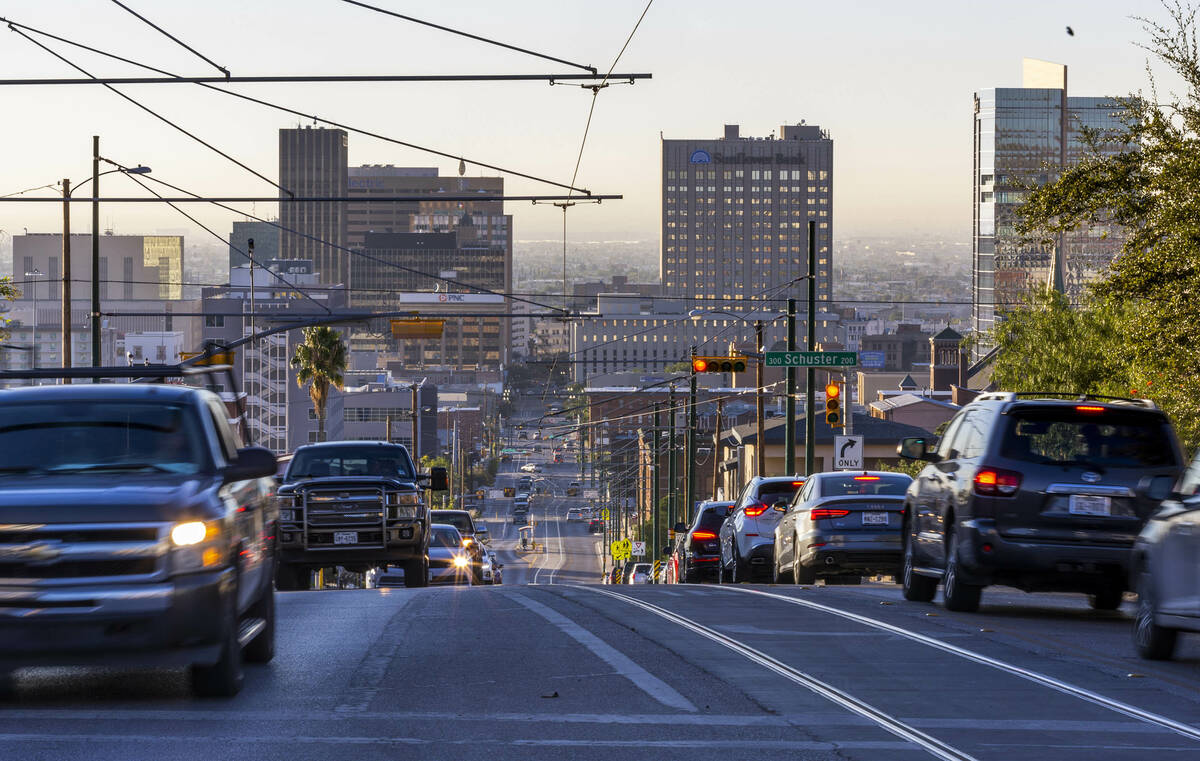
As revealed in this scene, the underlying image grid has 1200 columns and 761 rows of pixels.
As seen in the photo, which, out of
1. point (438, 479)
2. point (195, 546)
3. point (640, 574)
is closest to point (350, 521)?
point (438, 479)

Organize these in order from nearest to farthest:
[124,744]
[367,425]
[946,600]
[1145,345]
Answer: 1. [124,744]
2. [946,600]
3. [1145,345]
4. [367,425]

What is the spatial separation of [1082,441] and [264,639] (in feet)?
23.5

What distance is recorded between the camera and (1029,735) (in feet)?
28.4

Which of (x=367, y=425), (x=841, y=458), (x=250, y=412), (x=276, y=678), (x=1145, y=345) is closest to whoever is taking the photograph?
(x=276, y=678)

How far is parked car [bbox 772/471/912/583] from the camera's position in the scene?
2052 centimetres

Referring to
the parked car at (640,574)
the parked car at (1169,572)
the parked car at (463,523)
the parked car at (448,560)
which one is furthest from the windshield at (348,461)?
the parked car at (640,574)

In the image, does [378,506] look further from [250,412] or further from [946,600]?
[250,412]

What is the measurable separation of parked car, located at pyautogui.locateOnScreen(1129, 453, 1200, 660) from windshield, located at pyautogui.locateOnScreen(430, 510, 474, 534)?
2730 cm

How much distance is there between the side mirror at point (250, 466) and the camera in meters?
9.75

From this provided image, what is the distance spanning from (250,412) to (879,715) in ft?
451

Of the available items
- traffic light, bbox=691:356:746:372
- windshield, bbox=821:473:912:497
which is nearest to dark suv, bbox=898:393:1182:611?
windshield, bbox=821:473:912:497

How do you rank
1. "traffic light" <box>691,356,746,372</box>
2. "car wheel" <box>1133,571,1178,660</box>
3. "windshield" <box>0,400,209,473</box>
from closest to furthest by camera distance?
"windshield" <box>0,400,209,473</box>, "car wheel" <box>1133,571,1178,660</box>, "traffic light" <box>691,356,746,372</box>

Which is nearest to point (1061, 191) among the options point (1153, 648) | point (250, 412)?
point (1153, 648)

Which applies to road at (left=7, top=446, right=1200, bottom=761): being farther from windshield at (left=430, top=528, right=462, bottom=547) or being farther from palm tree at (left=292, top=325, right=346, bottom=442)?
palm tree at (left=292, top=325, right=346, bottom=442)
